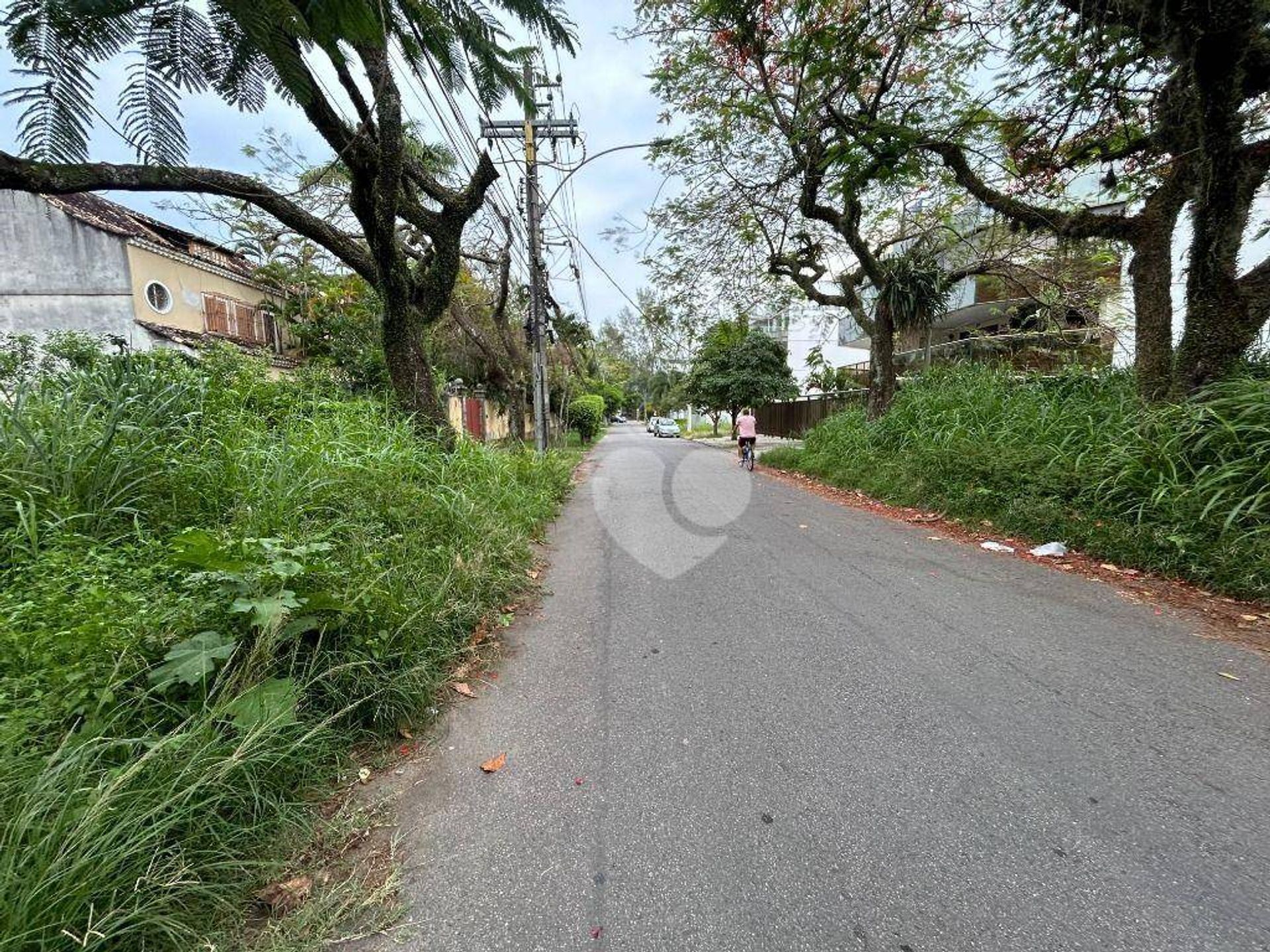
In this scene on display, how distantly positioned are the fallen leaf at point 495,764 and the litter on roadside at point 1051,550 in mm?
4567

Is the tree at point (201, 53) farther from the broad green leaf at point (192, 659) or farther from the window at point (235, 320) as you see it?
the window at point (235, 320)

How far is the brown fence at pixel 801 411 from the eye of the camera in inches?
495

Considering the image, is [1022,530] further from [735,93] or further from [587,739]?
[735,93]

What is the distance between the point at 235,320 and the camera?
46.3 ft

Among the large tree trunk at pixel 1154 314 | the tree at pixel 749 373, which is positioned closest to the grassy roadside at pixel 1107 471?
the large tree trunk at pixel 1154 314

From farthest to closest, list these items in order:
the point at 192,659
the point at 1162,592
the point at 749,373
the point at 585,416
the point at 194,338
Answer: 1. the point at 585,416
2. the point at 749,373
3. the point at 194,338
4. the point at 1162,592
5. the point at 192,659

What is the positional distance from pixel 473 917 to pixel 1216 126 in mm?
7105

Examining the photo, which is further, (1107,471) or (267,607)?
(1107,471)

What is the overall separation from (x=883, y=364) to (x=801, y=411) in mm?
7550

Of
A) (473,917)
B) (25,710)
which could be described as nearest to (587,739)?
(473,917)

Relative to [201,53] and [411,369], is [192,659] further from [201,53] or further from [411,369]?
[411,369]

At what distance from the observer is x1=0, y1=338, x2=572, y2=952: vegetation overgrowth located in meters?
1.27

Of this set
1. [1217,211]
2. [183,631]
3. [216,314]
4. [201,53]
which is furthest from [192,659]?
[216,314]

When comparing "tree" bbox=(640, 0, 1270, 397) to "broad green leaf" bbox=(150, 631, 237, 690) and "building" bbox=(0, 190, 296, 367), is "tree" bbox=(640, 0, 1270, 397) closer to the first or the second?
"broad green leaf" bbox=(150, 631, 237, 690)
